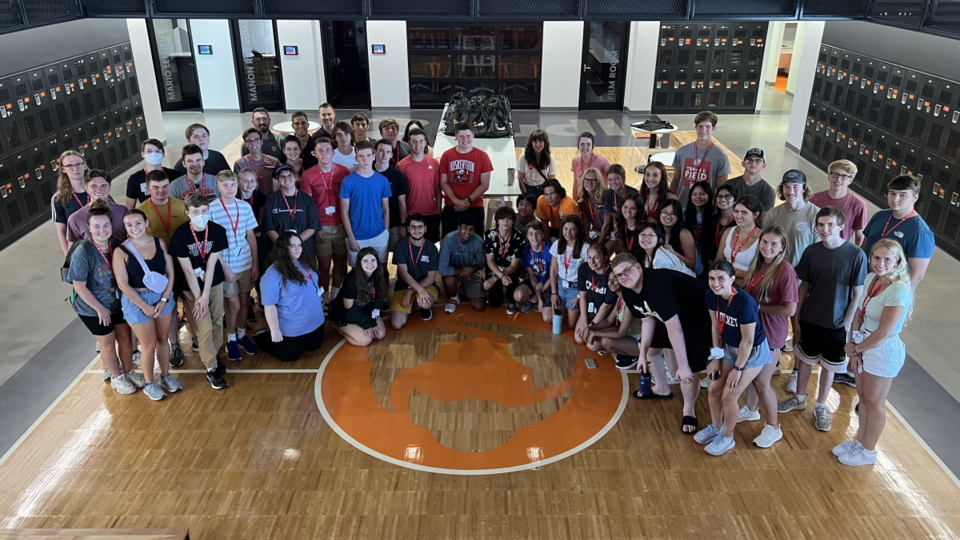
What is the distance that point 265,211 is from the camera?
5945 mm

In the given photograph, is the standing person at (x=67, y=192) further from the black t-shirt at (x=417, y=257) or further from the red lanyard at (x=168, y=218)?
the black t-shirt at (x=417, y=257)

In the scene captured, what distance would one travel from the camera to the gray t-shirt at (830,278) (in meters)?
4.58

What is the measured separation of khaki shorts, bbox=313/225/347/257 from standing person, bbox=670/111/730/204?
3.32 m

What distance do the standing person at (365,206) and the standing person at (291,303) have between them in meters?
0.46

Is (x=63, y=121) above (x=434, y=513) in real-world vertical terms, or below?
above

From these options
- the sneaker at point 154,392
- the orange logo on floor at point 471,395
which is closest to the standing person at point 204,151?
the sneaker at point 154,392

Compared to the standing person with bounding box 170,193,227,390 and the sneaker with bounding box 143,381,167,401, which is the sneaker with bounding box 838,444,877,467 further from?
the sneaker with bounding box 143,381,167,401

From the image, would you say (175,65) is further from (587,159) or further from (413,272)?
(587,159)

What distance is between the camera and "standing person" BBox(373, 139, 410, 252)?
21.4ft

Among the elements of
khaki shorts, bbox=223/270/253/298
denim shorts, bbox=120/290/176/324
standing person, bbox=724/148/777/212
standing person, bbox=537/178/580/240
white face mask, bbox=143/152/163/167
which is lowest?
khaki shorts, bbox=223/270/253/298

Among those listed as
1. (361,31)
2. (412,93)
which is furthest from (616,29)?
A: (361,31)

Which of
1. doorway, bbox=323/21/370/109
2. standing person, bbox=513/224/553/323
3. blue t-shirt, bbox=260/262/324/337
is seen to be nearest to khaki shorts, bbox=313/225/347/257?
blue t-shirt, bbox=260/262/324/337

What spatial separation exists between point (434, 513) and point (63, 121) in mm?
8600

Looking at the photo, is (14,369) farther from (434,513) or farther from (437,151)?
(437,151)
